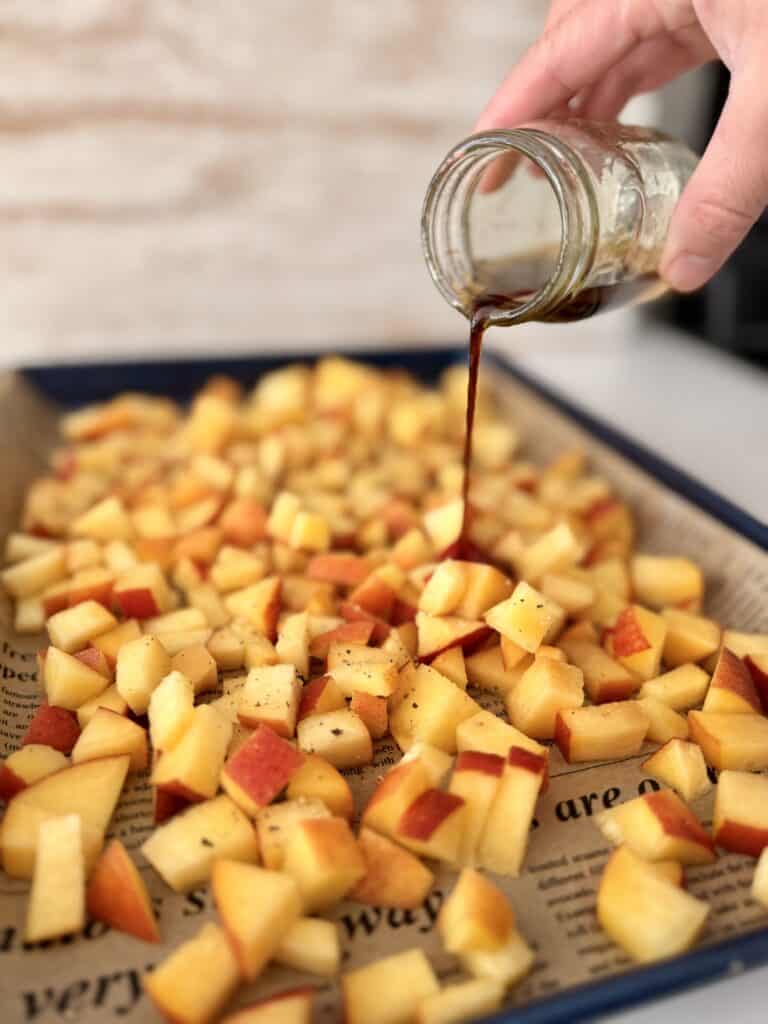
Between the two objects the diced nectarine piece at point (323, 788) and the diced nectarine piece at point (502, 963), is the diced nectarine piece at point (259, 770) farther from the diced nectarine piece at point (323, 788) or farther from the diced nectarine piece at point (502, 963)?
the diced nectarine piece at point (502, 963)

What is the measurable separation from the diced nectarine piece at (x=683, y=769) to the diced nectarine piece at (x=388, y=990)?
1.03ft

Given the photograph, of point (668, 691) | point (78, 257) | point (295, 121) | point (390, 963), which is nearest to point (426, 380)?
point (295, 121)

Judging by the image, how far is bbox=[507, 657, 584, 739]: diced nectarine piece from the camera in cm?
95

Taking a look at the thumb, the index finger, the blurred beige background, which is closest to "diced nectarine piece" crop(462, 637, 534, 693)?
the thumb

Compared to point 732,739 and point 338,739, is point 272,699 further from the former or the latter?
point 732,739

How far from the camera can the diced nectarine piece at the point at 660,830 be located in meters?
0.81

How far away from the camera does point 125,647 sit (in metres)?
1.01

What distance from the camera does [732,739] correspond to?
3.01 ft

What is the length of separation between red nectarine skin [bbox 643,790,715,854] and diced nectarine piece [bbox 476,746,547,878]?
10 centimetres

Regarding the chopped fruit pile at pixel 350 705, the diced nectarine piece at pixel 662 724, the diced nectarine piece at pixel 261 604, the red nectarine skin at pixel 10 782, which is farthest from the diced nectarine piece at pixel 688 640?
the red nectarine skin at pixel 10 782

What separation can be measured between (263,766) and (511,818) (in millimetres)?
219

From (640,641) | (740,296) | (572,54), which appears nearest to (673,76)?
(572,54)

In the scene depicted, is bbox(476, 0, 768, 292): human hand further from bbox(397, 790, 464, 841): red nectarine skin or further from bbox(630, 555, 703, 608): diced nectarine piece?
bbox(397, 790, 464, 841): red nectarine skin

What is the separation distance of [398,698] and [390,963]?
302 mm
